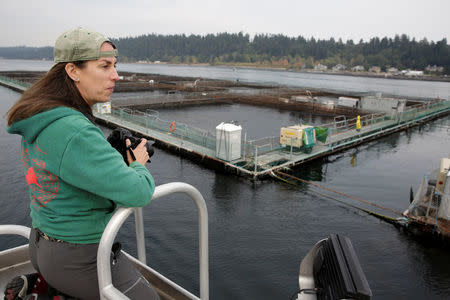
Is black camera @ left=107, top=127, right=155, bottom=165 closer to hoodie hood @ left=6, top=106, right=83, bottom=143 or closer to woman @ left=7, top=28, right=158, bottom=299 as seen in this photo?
woman @ left=7, top=28, right=158, bottom=299

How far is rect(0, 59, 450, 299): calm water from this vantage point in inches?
380

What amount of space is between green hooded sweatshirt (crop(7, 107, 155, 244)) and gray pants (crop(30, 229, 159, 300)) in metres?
0.06

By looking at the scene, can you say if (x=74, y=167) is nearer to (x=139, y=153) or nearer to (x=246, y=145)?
(x=139, y=153)

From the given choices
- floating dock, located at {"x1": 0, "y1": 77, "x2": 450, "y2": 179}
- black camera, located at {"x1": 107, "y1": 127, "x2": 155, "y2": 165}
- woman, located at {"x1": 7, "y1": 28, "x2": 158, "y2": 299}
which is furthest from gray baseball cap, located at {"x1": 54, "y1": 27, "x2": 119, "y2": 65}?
floating dock, located at {"x1": 0, "y1": 77, "x2": 450, "y2": 179}

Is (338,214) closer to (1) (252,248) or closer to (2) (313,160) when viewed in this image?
(1) (252,248)

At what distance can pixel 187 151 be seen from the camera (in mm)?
20969

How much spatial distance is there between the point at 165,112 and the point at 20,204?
1080 inches

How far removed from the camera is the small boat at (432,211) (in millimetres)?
11492

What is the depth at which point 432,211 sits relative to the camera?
1255 centimetres

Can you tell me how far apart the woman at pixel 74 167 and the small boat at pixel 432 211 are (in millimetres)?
12755

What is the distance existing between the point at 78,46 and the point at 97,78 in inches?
7.3

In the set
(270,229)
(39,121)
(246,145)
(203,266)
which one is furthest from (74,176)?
(246,145)

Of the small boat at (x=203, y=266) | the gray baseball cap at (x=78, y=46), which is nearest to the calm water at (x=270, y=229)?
the small boat at (x=203, y=266)

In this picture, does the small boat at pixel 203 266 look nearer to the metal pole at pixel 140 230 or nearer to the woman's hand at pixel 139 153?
the metal pole at pixel 140 230
